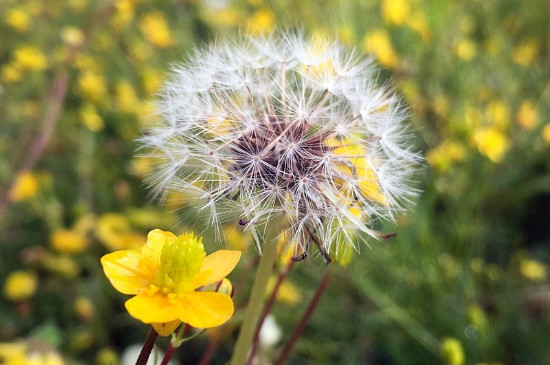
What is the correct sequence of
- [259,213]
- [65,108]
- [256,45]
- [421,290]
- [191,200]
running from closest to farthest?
[259,213]
[191,200]
[256,45]
[421,290]
[65,108]

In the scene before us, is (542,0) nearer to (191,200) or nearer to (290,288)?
A: (290,288)

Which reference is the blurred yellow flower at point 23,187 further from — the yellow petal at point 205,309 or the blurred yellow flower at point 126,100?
the yellow petal at point 205,309

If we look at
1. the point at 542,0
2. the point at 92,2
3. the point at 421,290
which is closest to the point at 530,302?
the point at 421,290

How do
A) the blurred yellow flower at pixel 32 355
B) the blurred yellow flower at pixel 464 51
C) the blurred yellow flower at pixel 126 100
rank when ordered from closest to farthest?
the blurred yellow flower at pixel 32 355
the blurred yellow flower at pixel 126 100
the blurred yellow flower at pixel 464 51

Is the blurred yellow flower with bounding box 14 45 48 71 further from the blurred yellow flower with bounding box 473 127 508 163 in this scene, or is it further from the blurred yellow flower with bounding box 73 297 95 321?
the blurred yellow flower with bounding box 473 127 508 163

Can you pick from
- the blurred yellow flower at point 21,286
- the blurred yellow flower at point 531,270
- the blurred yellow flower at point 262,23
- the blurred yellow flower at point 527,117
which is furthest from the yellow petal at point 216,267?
the blurred yellow flower at point 262,23

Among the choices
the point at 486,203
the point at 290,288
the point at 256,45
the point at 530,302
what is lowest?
the point at 290,288

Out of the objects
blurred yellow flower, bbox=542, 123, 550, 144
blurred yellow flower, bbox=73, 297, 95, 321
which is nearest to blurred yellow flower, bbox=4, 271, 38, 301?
blurred yellow flower, bbox=73, 297, 95, 321

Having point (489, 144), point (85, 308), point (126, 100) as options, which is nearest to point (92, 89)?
point (126, 100)
